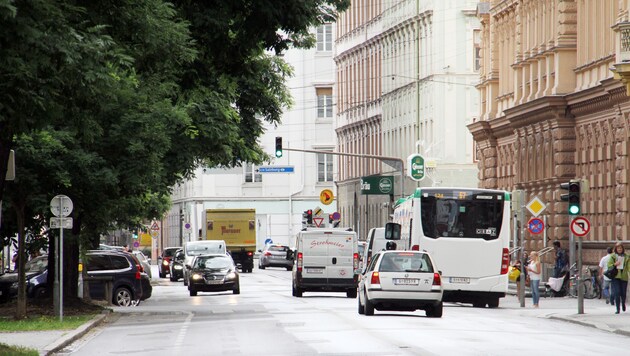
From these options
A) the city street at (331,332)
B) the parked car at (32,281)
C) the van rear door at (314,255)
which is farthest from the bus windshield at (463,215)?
the parked car at (32,281)

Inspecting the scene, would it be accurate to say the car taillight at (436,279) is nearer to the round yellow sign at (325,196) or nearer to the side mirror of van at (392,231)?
the side mirror of van at (392,231)

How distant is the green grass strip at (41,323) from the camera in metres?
31.8

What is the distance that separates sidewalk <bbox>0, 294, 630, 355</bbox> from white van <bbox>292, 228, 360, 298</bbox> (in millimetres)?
4681

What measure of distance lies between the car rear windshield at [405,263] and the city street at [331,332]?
103cm

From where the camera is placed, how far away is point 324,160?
126938 mm

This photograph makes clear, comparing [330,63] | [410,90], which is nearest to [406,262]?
[410,90]

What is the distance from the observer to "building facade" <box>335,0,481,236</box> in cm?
8338

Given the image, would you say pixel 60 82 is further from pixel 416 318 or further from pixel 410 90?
pixel 410 90

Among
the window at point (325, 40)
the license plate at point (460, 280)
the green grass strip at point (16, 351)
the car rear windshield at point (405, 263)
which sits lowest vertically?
the green grass strip at point (16, 351)

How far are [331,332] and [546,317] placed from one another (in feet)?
33.4

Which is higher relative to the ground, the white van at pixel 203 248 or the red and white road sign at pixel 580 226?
the red and white road sign at pixel 580 226

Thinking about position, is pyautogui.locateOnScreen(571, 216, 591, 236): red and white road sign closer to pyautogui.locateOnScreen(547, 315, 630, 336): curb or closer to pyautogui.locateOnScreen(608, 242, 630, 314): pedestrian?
pyautogui.locateOnScreen(608, 242, 630, 314): pedestrian

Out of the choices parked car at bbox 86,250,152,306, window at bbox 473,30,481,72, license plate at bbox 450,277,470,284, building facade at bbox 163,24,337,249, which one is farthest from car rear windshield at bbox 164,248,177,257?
license plate at bbox 450,277,470,284

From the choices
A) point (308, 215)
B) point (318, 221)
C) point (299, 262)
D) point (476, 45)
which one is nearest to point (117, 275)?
point (299, 262)
